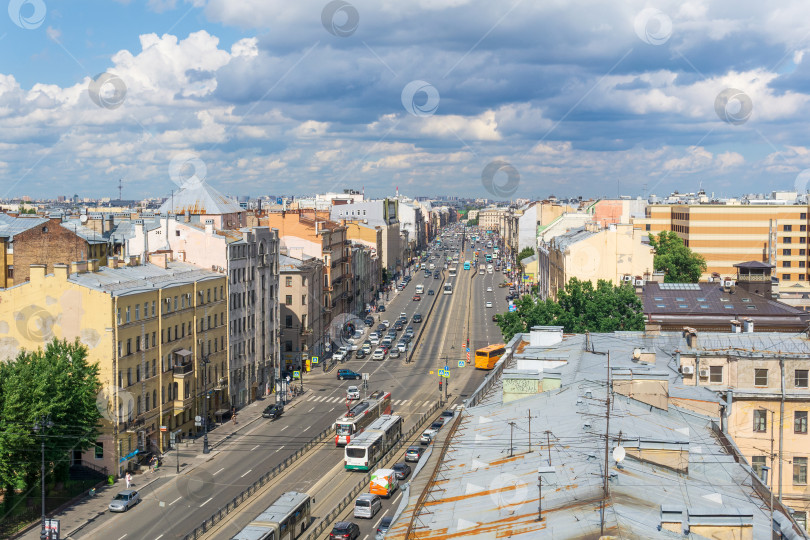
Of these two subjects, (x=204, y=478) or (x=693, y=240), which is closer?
(x=204, y=478)

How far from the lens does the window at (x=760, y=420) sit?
3941 cm

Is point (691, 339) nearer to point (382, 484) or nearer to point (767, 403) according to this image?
point (767, 403)

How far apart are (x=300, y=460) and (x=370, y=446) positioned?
5.17 m

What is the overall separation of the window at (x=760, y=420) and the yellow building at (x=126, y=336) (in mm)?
34101

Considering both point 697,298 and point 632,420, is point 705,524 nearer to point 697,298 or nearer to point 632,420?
point 632,420

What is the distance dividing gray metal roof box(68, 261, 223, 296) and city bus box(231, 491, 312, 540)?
18662 mm

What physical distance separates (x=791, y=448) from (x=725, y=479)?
16158mm

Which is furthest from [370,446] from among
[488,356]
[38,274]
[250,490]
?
[488,356]

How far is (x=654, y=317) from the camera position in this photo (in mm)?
63562

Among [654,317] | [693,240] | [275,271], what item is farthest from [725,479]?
[693,240]

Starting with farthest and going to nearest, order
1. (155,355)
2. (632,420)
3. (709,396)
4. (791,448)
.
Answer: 1. (155,355)
2. (791,448)
3. (709,396)
4. (632,420)

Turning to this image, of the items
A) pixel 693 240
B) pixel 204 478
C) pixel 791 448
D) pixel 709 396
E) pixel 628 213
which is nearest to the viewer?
pixel 709 396

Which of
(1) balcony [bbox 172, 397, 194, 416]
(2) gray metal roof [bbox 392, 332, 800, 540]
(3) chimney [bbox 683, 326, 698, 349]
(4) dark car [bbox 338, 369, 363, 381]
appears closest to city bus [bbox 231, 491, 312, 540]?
(2) gray metal roof [bbox 392, 332, 800, 540]

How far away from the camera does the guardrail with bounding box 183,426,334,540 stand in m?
40.1
